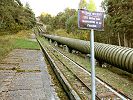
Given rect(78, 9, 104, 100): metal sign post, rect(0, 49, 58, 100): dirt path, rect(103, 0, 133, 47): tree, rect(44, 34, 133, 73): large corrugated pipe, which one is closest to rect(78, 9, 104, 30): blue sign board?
rect(78, 9, 104, 100): metal sign post

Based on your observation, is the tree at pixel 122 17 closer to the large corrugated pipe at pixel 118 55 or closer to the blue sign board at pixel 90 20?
the large corrugated pipe at pixel 118 55

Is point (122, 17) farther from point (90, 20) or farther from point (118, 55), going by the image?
point (90, 20)

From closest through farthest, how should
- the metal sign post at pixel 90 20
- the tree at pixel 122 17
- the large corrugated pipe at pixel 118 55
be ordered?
1. the metal sign post at pixel 90 20
2. the large corrugated pipe at pixel 118 55
3. the tree at pixel 122 17

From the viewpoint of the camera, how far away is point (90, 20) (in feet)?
18.6

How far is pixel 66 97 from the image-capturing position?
820 cm

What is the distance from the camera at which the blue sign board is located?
218 inches

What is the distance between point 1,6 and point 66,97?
23.9 m

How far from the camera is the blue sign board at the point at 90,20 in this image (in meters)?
5.53

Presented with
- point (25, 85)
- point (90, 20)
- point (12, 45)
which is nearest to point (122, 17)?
point (12, 45)

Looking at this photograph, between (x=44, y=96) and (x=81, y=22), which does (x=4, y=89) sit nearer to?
(x=44, y=96)

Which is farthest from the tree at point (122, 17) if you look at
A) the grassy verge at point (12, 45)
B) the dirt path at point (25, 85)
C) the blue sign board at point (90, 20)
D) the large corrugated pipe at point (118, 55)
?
the blue sign board at point (90, 20)

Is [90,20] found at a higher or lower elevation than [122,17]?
lower

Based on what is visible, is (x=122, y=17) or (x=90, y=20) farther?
(x=122, y=17)

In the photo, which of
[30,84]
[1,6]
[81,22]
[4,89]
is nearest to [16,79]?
[30,84]
